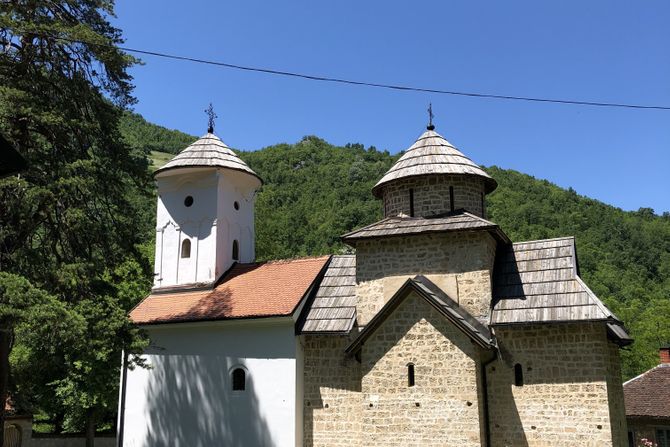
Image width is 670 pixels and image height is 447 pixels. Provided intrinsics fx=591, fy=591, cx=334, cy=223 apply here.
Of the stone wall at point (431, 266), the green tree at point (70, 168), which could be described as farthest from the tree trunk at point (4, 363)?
the stone wall at point (431, 266)

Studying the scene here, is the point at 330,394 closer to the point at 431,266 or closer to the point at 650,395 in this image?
the point at 431,266

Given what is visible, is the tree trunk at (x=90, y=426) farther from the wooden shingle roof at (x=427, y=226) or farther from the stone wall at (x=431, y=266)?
the wooden shingle roof at (x=427, y=226)

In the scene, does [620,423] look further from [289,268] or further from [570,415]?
[289,268]

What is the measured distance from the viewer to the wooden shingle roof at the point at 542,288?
35.5 ft

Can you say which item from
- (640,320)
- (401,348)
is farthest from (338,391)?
(640,320)

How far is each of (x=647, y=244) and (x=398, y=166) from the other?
43.1m

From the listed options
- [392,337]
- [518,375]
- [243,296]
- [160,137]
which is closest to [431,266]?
[392,337]

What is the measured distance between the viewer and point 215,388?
1310 centimetres

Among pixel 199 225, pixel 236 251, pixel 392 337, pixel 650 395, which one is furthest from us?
pixel 650 395

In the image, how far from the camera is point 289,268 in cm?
1457

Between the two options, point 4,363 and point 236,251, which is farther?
point 236,251

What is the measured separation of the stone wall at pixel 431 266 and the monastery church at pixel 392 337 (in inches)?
1.0

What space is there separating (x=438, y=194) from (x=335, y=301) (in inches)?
129

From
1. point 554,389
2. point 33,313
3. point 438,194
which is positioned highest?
point 438,194
